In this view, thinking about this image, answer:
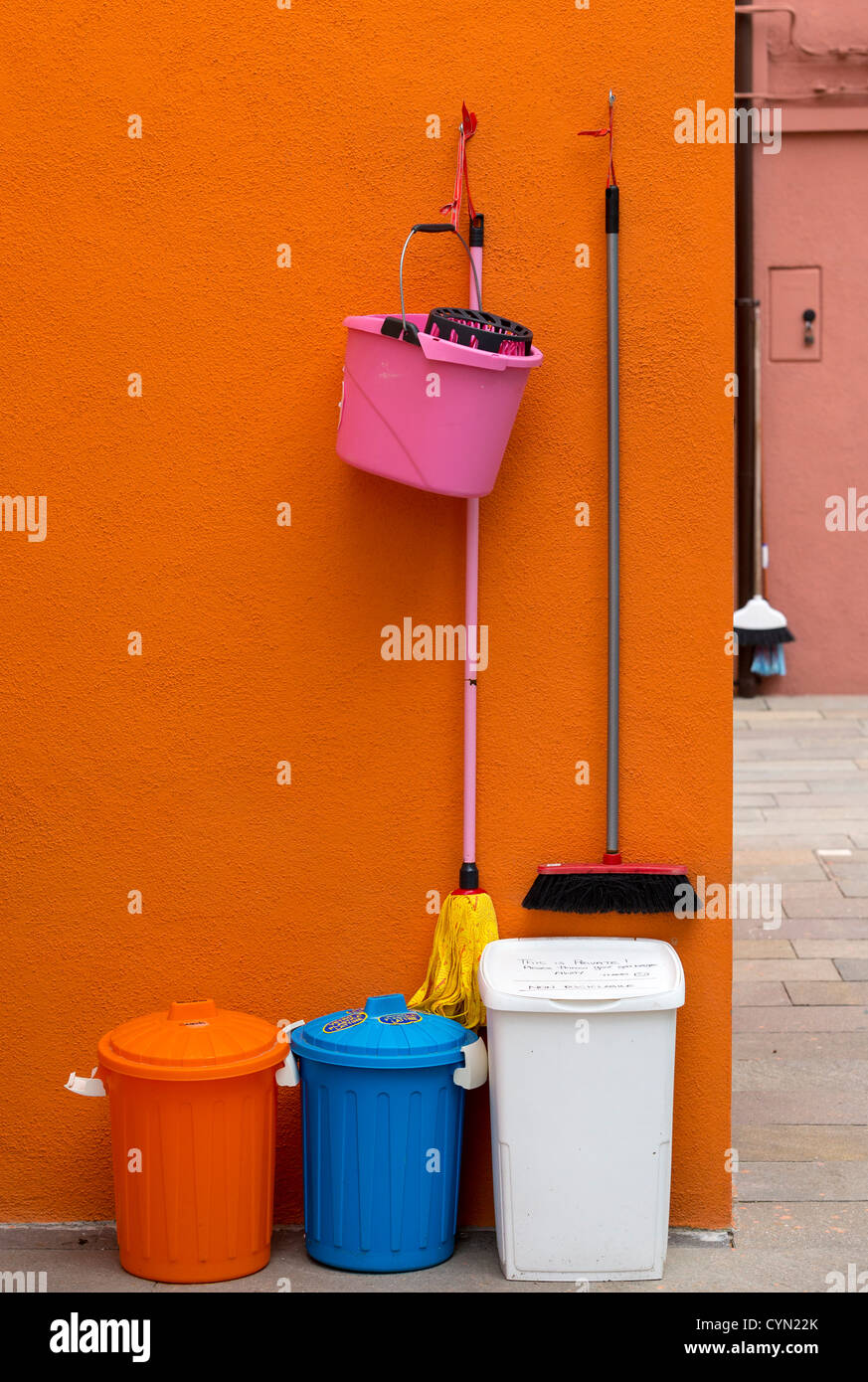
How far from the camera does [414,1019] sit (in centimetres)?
379

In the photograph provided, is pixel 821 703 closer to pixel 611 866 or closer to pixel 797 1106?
pixel 797 1106

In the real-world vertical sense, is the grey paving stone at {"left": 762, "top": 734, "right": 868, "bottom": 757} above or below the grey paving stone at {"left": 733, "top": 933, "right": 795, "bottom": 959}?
above

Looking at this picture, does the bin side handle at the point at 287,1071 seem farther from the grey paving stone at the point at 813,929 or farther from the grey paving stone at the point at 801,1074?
the grey paving stone at the point at 813,929

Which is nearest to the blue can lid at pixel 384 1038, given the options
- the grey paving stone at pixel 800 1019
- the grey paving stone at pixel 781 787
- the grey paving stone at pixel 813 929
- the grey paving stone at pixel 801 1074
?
the grey paving stone at pixel 801 1074

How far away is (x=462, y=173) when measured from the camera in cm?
379

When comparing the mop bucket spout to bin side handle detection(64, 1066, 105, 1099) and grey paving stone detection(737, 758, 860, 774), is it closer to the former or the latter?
bin side handle detection(64, 1066, 105, 1099)

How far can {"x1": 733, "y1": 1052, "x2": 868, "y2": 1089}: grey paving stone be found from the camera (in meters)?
5.11

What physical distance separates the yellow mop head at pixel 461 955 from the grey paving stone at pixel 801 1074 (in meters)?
1.60

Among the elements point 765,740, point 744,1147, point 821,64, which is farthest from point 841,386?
point 744,1147

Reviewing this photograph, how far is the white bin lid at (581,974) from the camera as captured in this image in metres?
3.57

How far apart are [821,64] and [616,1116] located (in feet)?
35.9

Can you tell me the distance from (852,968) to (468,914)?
9.72 ft

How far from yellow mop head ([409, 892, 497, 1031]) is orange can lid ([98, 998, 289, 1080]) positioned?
407 mm

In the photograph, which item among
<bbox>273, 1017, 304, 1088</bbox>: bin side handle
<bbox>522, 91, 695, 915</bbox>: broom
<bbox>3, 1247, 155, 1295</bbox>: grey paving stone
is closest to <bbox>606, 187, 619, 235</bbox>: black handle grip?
<bbox>522, 91, 695, 915</bbox>: broom
